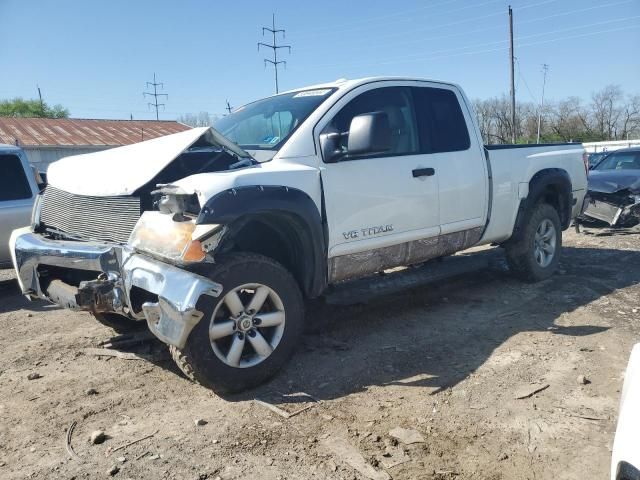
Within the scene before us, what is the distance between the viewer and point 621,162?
11328 mm

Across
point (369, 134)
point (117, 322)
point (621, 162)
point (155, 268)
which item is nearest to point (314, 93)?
point (369, 134)

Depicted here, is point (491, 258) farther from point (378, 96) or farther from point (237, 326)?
point (237, 326)

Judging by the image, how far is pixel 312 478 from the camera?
2.58m

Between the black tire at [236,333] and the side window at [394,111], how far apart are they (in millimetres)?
1375

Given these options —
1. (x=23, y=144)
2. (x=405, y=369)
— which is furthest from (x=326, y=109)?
(x=23, y=144)

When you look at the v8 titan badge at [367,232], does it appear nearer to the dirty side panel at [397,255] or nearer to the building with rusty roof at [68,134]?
the dirty side panel at [397,255]

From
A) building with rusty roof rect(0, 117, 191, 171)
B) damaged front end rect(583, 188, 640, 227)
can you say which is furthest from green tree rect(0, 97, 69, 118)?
damaged front end rect(583, 188, 640, 227)

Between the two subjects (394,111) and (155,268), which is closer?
(155,268)

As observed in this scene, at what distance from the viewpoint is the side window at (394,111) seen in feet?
13.9

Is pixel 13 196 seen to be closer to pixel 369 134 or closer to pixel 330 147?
pixel 330 147

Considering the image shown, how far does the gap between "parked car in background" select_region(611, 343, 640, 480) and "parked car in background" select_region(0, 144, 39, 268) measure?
22.7 feet

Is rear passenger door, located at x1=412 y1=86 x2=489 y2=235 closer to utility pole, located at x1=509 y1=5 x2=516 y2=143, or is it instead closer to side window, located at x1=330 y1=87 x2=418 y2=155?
side window, located at x1=330 y1=87 x2=418 y2=155

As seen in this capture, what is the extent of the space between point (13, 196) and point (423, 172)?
539cm

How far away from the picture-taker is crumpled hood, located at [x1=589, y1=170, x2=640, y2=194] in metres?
9.82
